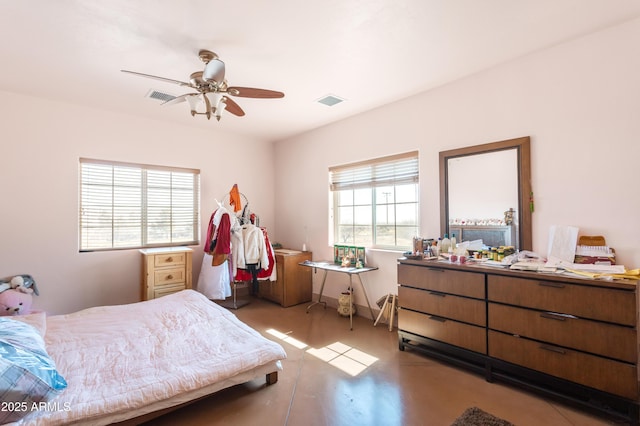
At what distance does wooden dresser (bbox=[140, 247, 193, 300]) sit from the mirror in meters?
3.28

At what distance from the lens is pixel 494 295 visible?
2363 millimetres

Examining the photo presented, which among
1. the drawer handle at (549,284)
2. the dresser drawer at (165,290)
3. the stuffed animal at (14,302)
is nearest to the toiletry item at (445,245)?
the drawer handle at (549,284)

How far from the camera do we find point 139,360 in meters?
1.99

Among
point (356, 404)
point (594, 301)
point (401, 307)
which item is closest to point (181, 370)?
point (356, 404)

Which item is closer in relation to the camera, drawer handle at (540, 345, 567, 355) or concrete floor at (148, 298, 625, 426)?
concrete floor at (148, 298, 625, 426)

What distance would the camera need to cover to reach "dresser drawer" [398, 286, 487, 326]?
246cm

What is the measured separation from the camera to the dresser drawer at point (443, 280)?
247 centimetres

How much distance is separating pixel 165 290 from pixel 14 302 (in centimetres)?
138

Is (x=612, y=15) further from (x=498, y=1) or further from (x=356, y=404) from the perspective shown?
(x=356, y=404)

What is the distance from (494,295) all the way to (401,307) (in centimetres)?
88

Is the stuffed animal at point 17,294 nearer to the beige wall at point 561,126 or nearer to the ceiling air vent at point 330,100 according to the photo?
the ceiling air vent at point 330,100

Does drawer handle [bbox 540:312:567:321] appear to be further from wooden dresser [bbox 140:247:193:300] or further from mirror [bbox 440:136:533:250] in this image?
wooden dresser [bbox 140:247:193:300]

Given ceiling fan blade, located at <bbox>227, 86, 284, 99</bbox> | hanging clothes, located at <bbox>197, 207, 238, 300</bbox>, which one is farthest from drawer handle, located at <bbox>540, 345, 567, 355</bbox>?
hanging clothes, located at <bbox>197, 207, 238, 300</bbox>

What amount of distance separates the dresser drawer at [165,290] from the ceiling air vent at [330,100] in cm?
300
